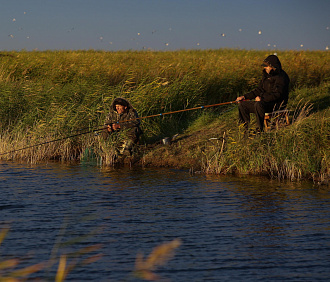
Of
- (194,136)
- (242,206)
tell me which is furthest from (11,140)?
(242,206)

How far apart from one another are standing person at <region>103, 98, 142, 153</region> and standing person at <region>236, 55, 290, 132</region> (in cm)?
240

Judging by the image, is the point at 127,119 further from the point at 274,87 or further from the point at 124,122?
the point at 274,87

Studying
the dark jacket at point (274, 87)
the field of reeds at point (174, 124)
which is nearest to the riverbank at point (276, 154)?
the field of reeds at point (174, 124)

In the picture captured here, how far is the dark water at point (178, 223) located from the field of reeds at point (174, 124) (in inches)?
23.9

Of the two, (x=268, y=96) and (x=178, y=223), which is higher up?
(x=268, y=96)

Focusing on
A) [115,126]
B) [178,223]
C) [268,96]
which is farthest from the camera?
[115,126]

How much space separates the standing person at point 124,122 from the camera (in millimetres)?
13156

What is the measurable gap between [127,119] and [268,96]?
3190mm

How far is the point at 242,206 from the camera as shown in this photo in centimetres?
870

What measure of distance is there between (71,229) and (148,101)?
8280mm

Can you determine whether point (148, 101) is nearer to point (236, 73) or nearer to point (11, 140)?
point (11, 140)

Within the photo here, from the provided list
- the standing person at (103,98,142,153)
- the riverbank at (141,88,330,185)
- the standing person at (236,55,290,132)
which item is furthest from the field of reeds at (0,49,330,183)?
the standing person at (236,55,290,132)

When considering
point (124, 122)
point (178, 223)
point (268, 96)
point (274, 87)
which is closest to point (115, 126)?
point (124, 122)

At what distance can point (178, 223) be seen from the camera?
771 cm
